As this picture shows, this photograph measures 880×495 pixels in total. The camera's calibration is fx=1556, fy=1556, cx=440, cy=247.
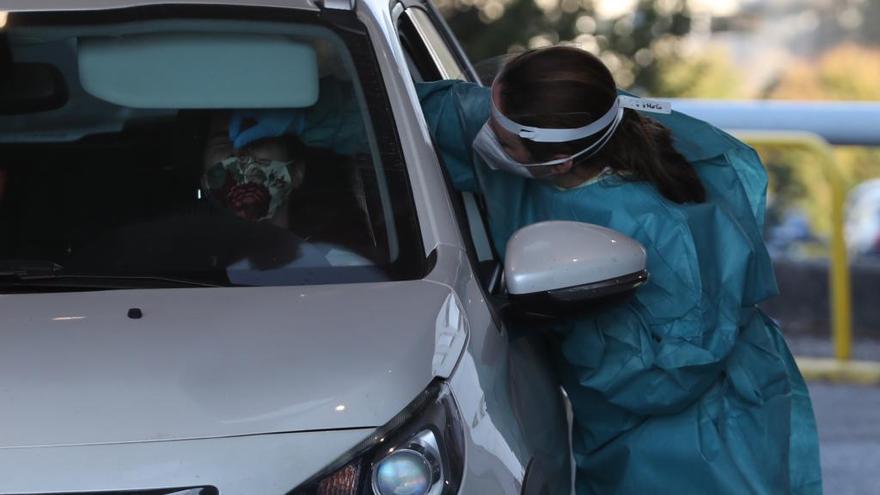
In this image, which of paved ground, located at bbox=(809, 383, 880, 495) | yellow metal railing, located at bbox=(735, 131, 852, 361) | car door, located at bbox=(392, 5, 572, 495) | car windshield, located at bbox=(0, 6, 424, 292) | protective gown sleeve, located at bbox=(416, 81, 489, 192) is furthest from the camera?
yellow metal railing, located at bbox=(735, 131, 852, 361)

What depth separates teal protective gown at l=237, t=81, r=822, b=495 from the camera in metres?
3.17

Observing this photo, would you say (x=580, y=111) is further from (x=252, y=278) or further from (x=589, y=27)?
(x=589, y=27)

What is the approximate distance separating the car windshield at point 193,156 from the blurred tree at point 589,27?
406 inches

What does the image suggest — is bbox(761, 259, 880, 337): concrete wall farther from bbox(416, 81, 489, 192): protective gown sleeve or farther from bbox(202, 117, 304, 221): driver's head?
bbox(202, 117, 304, 221): driver's head

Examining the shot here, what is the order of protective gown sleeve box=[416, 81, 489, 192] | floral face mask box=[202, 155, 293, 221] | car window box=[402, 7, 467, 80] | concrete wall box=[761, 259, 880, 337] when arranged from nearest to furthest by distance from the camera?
floral face mask box=[202, 155, 293, 221] < protective gown sleeve box=[416, 81, 489, 192] < car window box=[402, 7, 467, 80] < concrete wall box=[761, 259, 880, 337]

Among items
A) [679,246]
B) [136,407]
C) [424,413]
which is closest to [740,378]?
[679,246]

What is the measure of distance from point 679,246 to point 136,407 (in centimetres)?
135

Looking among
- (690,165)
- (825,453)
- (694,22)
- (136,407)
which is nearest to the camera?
(136,407)

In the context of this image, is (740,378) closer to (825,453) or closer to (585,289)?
(585,289)

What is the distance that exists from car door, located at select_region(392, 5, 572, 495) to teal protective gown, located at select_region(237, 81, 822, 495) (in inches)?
2.2

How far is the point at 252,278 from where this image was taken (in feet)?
9.18

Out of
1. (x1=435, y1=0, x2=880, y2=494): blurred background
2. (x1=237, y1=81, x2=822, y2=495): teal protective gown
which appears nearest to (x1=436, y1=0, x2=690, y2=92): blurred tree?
(x1=435, y1=0, x2=880, y2=494): blurred background

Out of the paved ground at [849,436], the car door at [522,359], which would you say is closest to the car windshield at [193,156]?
the car door at [522,359]

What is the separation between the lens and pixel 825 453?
6656mm
